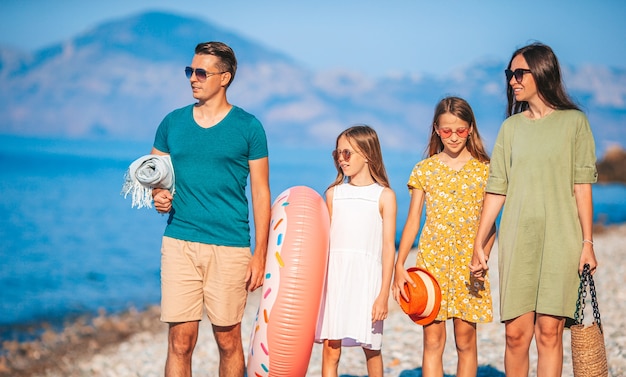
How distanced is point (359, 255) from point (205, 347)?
181 inches

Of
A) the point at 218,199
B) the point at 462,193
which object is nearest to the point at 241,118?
the point at 218,199

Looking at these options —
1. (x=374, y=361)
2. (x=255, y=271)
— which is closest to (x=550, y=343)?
(x=374, y=361)

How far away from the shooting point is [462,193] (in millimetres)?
4512

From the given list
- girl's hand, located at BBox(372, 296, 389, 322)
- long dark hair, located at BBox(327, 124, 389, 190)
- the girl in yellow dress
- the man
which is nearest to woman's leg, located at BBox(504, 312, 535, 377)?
the girl in yellow dress

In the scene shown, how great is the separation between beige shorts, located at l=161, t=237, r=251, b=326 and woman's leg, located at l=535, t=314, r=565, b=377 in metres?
1.66

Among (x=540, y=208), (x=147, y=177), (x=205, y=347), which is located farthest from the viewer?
(x=205, y=347)

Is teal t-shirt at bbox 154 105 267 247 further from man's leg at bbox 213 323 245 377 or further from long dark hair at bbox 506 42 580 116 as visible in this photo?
long dark hair at bbox 506 42 580 116

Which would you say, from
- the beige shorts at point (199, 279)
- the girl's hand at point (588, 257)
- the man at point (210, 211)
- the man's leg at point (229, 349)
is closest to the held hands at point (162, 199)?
the man at point (210, 211)

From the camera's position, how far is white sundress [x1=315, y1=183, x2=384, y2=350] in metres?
4.55

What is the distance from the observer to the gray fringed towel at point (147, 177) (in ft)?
14.3

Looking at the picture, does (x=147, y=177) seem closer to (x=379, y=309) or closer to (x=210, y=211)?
(x=210, y=211)

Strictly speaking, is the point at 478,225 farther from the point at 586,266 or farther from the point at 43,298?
the point at 43,298

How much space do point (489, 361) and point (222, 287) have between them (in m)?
2.87

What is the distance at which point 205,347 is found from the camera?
8.75m
